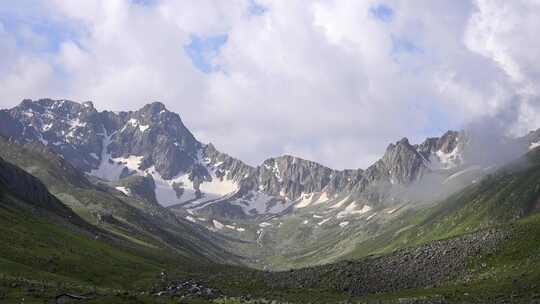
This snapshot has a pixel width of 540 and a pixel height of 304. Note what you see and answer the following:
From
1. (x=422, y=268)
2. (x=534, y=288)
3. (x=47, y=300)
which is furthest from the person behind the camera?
(x=422, y=268)

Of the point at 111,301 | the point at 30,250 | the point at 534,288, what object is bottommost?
the point at 534,288

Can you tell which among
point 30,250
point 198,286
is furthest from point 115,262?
point 198,286

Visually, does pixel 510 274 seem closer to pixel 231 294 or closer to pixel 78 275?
pixel 231 294

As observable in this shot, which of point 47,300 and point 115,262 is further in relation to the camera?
point 115,262

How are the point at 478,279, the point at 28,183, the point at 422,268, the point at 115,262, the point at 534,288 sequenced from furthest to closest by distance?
1. the point at 28,183
2. the point at 115,262
3. the point at 422,268
4. the point at 478,279
5. the point at 534,288

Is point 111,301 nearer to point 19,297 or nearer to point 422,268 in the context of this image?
point 19,297

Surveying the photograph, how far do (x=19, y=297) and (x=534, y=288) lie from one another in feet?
204

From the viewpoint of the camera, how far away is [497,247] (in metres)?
104

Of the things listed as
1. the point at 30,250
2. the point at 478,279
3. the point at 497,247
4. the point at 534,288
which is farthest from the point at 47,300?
the point at 497,247

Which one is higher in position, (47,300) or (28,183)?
(28,183)

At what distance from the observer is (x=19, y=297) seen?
149 ft

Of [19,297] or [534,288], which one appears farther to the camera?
[534,288]

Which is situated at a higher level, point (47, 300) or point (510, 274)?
point (47, 300)

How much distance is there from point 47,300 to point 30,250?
52072 millimetres
